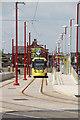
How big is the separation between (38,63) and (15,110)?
40.5 meters

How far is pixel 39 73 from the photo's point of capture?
54.9m

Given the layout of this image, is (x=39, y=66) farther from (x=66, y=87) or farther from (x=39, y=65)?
(x=66, y=87)

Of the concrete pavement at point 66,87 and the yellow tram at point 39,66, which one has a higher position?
the yellow tram at point 39,66

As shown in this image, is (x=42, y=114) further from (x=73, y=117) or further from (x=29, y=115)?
(x=73, y=117)

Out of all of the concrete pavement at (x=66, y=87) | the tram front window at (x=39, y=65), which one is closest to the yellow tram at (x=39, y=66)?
the tram front window at (x=39, y=65)

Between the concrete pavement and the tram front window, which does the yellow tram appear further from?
the concrete pavement

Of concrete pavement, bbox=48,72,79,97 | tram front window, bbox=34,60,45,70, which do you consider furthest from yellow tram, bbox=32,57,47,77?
concrete pavement, bbox=48,72,79,97

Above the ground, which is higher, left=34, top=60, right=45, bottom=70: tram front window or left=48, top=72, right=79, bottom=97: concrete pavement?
left=34, top=60, right=45, bottom=70: tram front window

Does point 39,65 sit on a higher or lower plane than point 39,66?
higher

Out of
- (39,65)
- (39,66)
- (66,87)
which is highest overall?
(39,65)

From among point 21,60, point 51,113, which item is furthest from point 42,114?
point 21,60

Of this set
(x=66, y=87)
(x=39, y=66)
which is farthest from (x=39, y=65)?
(x=66, y=87)

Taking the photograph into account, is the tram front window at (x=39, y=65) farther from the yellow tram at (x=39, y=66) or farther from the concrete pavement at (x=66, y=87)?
the concrete pavement at (x=66, y=87)

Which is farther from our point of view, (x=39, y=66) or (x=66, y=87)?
(x=39, y=66)
